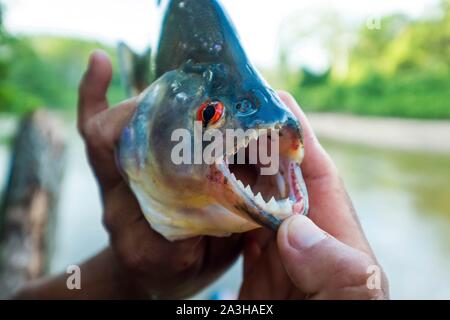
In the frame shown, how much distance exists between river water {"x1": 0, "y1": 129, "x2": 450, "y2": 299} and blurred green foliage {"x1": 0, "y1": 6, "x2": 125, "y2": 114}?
680 millimetres

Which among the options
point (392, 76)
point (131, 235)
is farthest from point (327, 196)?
point (392, 76)

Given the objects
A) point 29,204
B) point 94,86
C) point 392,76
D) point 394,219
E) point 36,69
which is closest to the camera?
point 94,86

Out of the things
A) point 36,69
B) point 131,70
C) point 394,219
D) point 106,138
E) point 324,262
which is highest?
point 36,69

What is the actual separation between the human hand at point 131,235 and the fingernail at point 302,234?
222mm

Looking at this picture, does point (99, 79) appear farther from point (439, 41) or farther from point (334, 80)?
point (439, 41)

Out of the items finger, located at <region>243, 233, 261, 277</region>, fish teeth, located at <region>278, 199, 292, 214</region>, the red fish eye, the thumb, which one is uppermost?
the red fish eye

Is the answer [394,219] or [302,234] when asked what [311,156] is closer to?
[302,234]

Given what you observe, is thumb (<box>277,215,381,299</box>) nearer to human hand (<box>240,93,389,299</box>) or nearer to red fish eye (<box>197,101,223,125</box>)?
human hand (<box>240,93,389,299</box>)

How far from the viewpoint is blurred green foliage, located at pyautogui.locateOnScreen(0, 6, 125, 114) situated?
9.99 ft

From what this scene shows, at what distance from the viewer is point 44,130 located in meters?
2.51

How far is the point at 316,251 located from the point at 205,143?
164mm

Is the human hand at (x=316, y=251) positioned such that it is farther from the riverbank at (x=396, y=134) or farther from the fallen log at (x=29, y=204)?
the riverbank at (x=396, y=134)

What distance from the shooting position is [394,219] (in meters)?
2.54

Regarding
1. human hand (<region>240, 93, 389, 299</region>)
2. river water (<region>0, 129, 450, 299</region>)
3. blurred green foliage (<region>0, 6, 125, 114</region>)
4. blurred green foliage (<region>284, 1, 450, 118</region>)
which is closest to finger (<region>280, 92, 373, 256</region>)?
human hand (<region>240, 93, 389, 299</region>)
